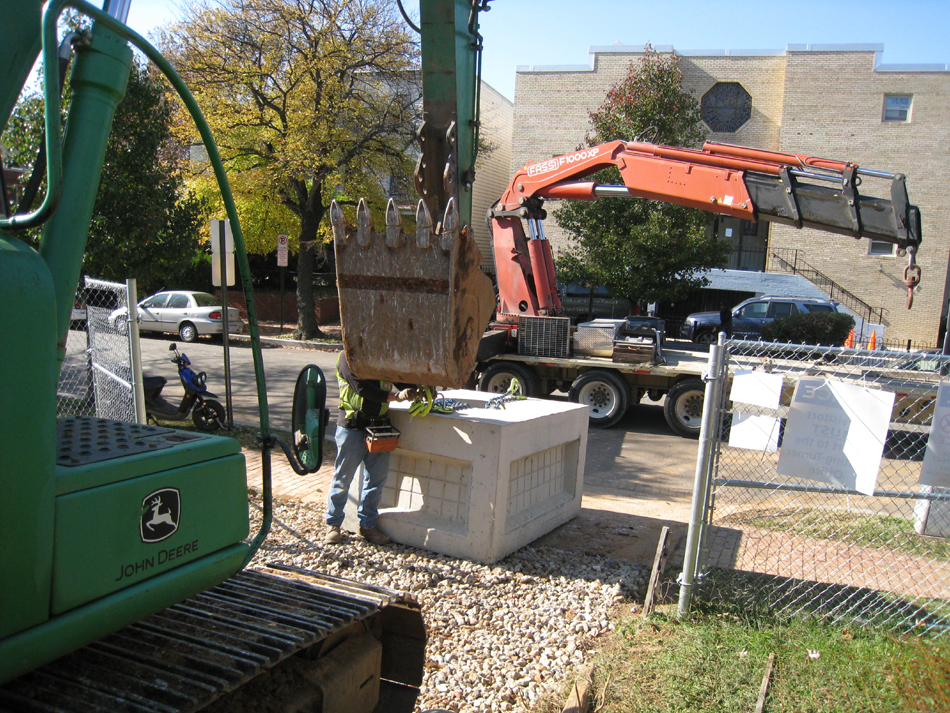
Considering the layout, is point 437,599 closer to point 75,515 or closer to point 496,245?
point 75,515

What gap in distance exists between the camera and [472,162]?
4770mm

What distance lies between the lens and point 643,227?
793 inches

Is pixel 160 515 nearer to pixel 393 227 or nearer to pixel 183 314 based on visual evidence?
pixel 393 227

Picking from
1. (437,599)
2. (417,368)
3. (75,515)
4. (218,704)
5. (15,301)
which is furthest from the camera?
(437,599)

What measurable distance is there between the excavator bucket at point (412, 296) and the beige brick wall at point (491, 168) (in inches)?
1049

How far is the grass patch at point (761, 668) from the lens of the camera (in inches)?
137

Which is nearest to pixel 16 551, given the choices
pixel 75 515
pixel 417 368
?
pixel 75 515

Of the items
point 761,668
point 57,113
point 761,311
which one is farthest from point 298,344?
point 57,113

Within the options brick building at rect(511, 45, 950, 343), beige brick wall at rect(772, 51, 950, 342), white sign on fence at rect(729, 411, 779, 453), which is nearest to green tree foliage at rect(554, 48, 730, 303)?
brick building at rect(511, 45, 950, 343)

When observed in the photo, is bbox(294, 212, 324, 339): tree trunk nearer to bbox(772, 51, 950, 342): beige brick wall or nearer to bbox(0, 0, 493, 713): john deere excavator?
bbox(0, 0, 493, 713): john deere excavator

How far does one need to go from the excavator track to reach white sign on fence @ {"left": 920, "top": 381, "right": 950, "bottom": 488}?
9.97 ft

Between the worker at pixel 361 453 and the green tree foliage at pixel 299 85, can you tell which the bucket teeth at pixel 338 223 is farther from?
the green tree foliage at pixel 299 85

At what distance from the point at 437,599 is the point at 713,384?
2.22m

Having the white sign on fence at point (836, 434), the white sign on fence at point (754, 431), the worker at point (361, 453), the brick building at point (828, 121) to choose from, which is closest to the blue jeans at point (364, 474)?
the worker at point (361, 453)
